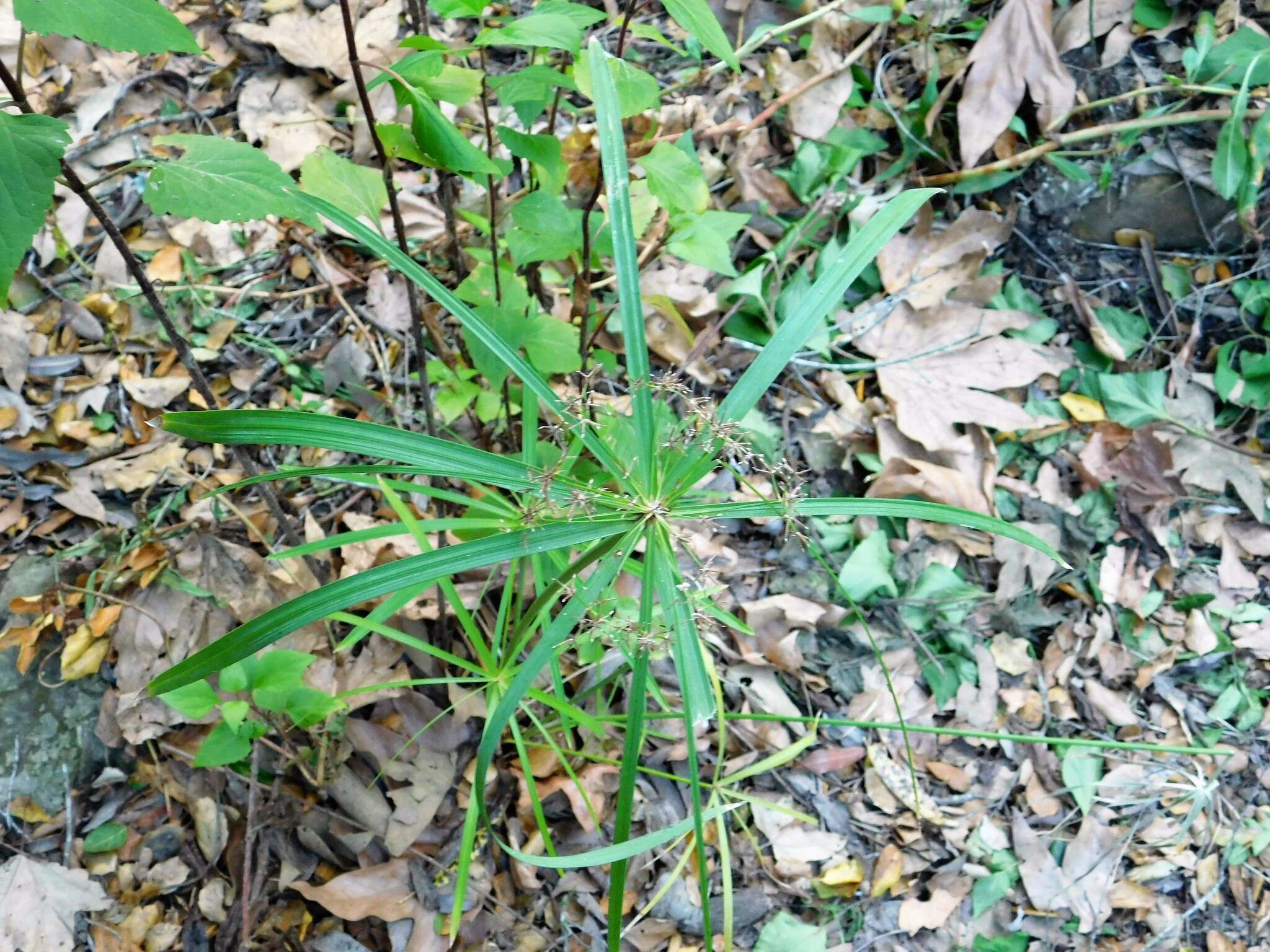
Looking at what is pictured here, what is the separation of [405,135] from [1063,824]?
189 cm

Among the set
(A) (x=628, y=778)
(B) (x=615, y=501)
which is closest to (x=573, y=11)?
(B) (x=615, y=501)

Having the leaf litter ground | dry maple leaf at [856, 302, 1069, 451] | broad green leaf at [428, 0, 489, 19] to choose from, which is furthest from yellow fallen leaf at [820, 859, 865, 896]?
broad green leaf at [428, 0, 489, 19]

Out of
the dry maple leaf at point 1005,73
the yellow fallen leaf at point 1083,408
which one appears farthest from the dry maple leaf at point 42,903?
the dry maple leaf at point 1005,73

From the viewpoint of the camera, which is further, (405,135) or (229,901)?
(229,901)

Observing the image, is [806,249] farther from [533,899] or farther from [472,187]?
[533,899]

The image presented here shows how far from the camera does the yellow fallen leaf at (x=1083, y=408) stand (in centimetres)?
206

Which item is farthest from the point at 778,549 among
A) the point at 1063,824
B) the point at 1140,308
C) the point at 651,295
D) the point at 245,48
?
the point at 245,48

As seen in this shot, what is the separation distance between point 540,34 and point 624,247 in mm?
251

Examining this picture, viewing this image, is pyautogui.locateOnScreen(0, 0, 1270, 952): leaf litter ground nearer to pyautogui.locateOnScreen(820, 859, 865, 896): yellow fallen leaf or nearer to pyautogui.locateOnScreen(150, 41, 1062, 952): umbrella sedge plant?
pyautogui.locateOnScreen(820, 859, 865, 896): yellow fallen leaf

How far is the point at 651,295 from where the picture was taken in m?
1.85

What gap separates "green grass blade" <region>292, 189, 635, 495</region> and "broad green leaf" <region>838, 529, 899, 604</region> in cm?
100

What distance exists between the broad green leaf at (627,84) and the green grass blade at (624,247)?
0.11 ft

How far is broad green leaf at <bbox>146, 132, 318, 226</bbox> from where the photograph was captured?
2.87 ft

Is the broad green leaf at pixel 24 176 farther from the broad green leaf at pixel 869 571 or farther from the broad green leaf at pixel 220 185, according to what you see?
the broad green leaf at pixel 869 571
